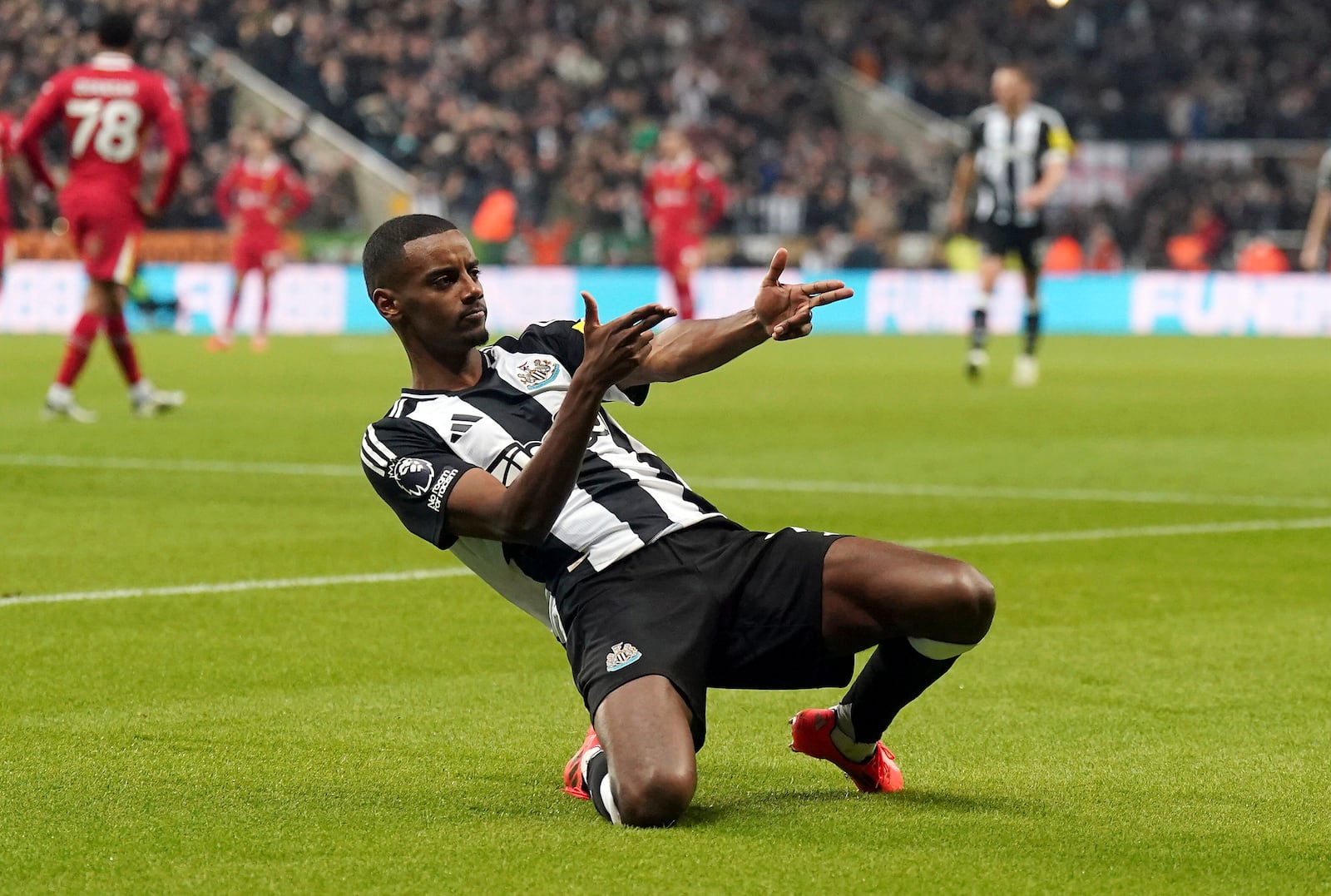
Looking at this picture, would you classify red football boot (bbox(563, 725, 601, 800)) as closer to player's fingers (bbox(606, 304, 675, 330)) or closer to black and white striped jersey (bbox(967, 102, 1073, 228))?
player's fingers (bbox(606, 304, 675, 330))

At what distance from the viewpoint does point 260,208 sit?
22.5 meters

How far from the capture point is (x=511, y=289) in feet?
88.8

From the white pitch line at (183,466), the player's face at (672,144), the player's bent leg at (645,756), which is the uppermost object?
the player's bent leg at (645,756)

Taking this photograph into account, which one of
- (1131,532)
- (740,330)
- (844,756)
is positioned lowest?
(1131,532)

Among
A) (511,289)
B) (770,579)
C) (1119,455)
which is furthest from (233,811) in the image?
(511,289)

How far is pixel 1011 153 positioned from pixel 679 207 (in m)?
7.31

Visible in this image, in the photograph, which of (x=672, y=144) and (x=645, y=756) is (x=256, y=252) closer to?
(x=672, y=144)

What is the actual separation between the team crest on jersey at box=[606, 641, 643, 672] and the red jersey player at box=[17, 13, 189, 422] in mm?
8656

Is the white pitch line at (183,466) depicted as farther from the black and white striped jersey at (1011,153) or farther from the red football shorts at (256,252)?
the red football shorts at (256,252)

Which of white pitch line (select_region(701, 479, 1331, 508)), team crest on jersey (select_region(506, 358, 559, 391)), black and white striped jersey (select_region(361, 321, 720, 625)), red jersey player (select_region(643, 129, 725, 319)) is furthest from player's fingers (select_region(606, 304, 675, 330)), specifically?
red jersey player (select_region(643, 129, 725, 319))

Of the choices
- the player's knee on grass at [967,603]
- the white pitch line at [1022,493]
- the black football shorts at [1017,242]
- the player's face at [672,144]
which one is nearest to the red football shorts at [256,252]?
the player's face at [672,144]

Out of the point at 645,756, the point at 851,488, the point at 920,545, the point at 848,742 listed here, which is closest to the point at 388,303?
the point at 645,756

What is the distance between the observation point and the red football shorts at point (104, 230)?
12.3 meters

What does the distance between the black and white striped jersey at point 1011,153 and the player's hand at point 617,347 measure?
45.7 ft
